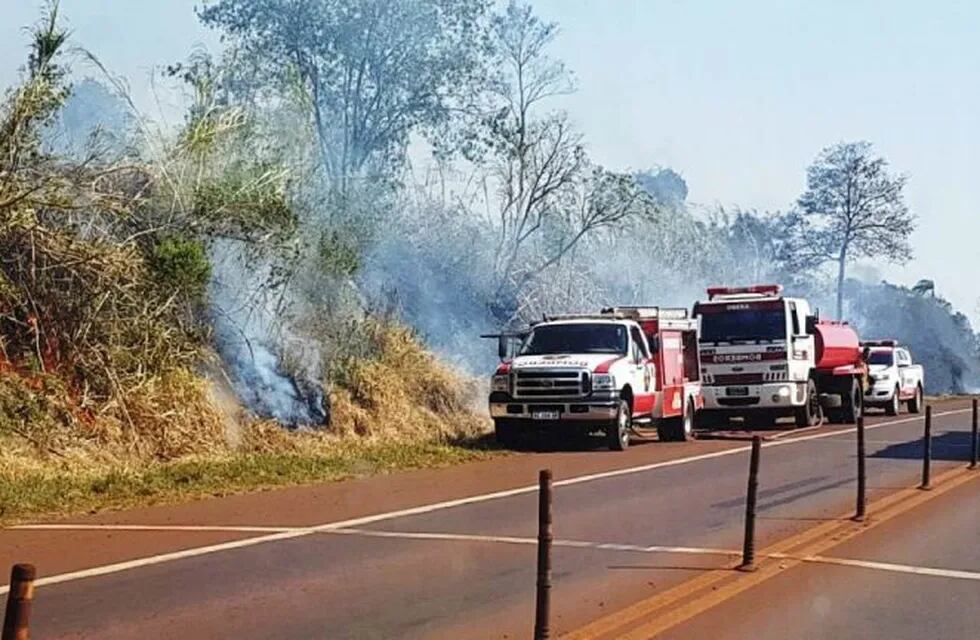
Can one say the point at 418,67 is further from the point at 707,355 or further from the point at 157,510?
the point at 157,510

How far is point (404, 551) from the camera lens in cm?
1096

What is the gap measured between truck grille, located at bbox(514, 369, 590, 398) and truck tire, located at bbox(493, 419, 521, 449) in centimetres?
79

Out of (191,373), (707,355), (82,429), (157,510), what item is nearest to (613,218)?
(707,355)

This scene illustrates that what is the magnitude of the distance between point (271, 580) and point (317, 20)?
58.1ft

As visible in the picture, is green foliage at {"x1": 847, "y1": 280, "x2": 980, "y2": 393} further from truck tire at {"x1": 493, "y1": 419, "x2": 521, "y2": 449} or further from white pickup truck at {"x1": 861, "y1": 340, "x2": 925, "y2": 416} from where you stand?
truck tire at {"x1": 493, "y1": 419, "x2": 521, "y2": 449}

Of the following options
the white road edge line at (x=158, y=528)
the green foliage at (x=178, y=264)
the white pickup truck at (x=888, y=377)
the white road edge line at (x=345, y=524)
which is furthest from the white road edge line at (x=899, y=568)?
the white pickup truck at (x=888, y=377)

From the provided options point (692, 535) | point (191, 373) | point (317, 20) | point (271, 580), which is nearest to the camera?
point (271, 580)

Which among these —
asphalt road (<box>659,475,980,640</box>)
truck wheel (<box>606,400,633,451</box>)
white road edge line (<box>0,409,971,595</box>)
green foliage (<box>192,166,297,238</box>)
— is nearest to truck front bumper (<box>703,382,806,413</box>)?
white road edge line (<box>0,409,971,595</box>)

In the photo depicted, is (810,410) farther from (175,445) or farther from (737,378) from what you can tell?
(175,445)

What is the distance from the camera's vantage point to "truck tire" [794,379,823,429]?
30031mm

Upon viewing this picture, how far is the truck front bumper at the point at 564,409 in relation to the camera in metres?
21.8

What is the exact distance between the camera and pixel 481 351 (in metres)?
29.7

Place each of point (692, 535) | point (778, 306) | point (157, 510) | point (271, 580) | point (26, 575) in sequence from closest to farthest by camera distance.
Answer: point (26, 575)
point (271, 580)
point (692, 535)
point (157, 510)
point (778, 306)

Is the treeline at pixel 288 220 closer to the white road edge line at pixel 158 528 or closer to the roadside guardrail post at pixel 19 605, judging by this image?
the white road edge line at pixel 158 528
